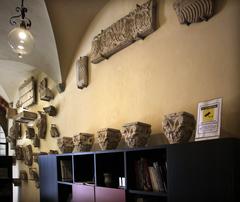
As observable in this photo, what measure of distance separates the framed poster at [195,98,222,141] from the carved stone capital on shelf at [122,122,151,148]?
56 centimetres

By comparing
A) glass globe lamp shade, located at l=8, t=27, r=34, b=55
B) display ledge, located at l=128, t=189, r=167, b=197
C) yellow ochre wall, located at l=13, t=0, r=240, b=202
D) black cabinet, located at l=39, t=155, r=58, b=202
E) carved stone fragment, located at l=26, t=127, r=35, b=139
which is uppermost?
glass globe lamp shade, located at l=8, t=27, r=34, b=55

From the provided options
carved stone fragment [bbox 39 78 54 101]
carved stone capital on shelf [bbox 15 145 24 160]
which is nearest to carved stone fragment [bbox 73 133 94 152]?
carved stone fragment [bbox 39 78 54 101]

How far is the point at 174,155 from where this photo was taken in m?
1.95

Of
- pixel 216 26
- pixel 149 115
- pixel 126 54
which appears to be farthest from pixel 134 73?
pixel 216 26

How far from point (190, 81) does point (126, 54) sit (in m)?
0.94

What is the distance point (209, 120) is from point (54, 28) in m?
2.47

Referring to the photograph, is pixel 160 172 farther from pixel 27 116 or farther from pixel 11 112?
pixel 11 112

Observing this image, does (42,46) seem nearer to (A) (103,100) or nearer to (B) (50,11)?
(B) (50,11)

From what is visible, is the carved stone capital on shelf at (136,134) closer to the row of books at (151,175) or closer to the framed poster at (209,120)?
the row of books at (151,175)

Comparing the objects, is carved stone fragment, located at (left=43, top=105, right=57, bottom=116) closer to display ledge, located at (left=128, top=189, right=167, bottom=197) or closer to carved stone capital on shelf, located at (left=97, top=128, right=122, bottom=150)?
carved stone capital on shelf, located at (left=97, top=128, right=122, bottom=150)

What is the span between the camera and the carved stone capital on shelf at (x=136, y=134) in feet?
7.86

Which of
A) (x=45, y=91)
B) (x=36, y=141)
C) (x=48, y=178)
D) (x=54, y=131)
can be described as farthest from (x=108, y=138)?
(x=36, y=141)

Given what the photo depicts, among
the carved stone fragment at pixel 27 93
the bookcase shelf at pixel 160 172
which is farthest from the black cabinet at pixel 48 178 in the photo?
the carved stone fragment at pixel 27 93

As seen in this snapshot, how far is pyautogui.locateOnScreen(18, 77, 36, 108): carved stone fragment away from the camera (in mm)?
5336
